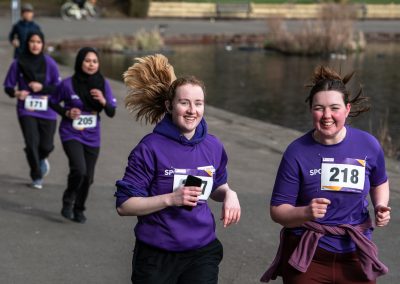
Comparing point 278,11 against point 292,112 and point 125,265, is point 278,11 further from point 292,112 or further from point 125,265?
point 125,265

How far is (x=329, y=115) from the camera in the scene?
4160mm

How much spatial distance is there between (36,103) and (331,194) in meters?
4.92

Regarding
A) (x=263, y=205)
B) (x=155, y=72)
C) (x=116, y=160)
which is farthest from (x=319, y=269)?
(x=116, y=160)

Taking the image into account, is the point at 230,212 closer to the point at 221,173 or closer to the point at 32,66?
the point at 221,173

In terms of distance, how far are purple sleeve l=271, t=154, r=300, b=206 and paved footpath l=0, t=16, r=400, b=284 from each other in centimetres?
188

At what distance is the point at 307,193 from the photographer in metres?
4.24

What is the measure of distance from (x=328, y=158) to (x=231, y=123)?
893 centimetres

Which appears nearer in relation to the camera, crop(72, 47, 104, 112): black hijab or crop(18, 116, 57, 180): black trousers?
crop(72, 47, 104, 112): black hijab

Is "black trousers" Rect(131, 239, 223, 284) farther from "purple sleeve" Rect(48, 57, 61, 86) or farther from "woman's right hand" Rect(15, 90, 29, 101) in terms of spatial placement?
"purple sleeve" Rect(48, 57, 61, 86)

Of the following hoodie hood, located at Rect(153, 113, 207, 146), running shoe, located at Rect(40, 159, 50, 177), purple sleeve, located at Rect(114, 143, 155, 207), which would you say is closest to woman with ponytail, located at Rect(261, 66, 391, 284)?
hoodie hood, located at Rect(153, 113, 207, 146)

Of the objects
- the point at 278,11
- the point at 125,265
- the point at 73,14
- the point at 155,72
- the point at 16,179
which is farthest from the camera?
the point at 278,11

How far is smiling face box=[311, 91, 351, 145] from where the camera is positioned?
164 inches

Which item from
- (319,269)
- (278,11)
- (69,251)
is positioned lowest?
(69,251)

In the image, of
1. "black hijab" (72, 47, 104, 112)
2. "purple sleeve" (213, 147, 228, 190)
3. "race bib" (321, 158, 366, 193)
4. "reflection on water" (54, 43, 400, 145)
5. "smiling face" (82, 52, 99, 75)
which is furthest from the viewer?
"reflection on water" (54, 43, 400, 145)
